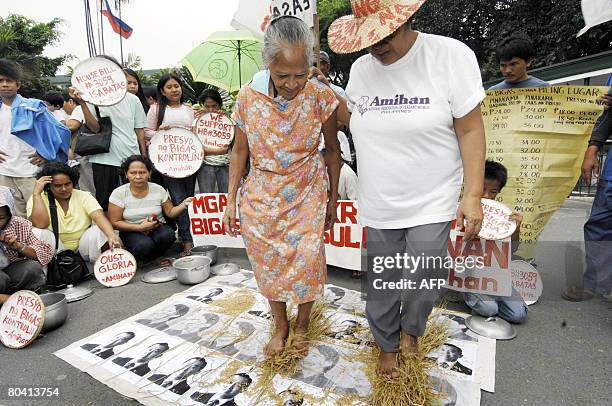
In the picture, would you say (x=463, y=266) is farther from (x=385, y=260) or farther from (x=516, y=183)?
(x=385, y=260)

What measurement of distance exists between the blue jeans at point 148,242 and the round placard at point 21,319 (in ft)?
4.14

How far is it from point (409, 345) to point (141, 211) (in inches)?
115

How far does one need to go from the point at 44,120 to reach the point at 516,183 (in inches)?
163

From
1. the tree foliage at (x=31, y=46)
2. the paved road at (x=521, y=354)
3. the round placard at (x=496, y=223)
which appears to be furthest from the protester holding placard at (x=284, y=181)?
the tree foliage at (x=31, y=46)

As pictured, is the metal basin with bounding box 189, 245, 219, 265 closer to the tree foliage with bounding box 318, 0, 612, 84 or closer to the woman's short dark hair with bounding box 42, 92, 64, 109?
the woman's short dark hair with bounding box 42, 92, 64, 109

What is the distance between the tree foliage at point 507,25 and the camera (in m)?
11.5

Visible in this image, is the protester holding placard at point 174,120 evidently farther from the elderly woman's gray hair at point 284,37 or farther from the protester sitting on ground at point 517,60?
the protester sitting on ground at point 517,60

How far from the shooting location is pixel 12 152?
3.65 metres

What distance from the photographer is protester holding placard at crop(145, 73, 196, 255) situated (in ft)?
13.7

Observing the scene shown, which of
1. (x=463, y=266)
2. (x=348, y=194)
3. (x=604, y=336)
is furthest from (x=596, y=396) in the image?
(x=348, y=194)

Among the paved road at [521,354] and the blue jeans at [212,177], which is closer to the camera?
the paved road at [521,354]

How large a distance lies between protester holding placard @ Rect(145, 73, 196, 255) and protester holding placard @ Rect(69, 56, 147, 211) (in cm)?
18

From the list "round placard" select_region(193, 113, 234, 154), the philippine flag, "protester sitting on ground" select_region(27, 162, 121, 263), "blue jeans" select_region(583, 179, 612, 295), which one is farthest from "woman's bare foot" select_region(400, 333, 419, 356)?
the philippine flag

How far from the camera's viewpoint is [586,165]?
2.84m
